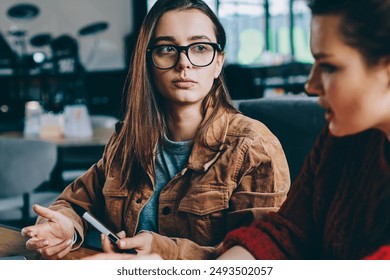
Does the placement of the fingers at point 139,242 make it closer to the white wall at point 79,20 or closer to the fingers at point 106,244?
the fingers at point 106,244

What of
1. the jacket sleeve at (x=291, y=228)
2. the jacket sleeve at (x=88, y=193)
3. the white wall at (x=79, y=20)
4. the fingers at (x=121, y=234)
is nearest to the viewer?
the jacket sleeve at (x=291, y=228)

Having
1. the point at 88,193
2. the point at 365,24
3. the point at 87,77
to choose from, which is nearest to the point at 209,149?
the point at 88,193

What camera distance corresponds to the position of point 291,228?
2.96 feet

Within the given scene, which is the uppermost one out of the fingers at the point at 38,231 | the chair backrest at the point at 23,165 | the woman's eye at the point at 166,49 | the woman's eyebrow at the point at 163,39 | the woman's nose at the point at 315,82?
the woman's eyebrow at the point at 163,39

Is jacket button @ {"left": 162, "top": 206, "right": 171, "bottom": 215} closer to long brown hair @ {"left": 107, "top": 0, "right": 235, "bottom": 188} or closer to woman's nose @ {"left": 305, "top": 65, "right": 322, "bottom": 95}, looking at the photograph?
long brown hair @ {"left": 107, "top": 0, "right": 235, "bottom": 188}

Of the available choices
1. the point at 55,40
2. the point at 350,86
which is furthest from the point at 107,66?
the point at 350,86

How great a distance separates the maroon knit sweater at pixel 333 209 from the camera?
79cm

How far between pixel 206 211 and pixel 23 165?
0.91 m

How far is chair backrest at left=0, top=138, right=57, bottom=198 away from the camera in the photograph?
1.74m

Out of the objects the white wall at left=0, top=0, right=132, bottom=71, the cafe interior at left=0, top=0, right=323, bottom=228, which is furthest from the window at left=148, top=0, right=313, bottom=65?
the white wall at left=0, top=0, right=132, bottom=71

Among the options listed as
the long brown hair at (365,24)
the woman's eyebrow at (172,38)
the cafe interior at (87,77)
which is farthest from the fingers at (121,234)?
the long brown hair at (365,24)

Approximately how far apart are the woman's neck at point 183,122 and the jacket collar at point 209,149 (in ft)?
0.10

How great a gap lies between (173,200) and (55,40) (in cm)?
91

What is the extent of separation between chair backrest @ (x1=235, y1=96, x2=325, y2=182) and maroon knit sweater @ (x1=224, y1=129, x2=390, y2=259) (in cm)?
12
